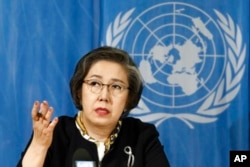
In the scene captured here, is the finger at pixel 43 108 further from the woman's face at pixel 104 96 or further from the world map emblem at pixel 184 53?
the world map emblem at pixel 184 53

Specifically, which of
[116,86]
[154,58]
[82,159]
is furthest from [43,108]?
[154,58]

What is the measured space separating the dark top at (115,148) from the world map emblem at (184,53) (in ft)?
1.48

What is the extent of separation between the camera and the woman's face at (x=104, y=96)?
136 centimetres

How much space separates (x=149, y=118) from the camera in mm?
1941

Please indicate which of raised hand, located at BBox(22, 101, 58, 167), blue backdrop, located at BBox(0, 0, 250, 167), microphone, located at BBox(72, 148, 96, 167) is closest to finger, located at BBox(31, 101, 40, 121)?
raised hand, located at BBox(22, 101, 58, 167)

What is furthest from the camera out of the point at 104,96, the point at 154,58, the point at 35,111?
the point at 154,58

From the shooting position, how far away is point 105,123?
139cm

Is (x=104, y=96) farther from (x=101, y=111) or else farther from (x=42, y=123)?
(x=42, y=123)

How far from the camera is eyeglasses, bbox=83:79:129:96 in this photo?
1377mm

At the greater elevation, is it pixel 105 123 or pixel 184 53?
pixel 184 53

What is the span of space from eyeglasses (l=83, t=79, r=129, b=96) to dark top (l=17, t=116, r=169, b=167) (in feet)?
0.57

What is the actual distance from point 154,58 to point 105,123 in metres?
0.62

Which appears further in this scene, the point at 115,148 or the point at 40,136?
the point at 115,148

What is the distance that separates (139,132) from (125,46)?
536mm
